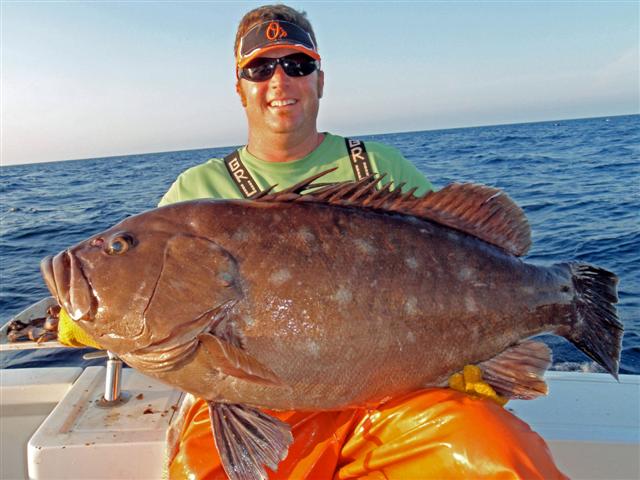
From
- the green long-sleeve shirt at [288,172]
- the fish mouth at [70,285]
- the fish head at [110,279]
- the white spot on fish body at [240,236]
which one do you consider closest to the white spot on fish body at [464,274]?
the white spot on fish body at [240,236]

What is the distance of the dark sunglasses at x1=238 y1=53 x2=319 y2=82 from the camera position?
3.67 m

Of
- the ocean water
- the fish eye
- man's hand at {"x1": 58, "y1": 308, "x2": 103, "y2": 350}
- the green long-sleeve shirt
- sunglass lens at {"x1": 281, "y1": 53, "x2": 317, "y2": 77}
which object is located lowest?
the ocean water

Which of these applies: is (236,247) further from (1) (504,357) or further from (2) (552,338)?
(2) (552,338)

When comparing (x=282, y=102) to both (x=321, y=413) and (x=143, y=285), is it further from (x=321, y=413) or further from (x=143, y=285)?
(x=321, y=413)

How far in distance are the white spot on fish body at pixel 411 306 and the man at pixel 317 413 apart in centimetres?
43

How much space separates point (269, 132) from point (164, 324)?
6.27 ft

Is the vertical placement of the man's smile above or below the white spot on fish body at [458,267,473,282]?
above

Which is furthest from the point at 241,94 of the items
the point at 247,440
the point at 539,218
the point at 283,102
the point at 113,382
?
the point at 539,218

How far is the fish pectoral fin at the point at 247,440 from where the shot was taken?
93.0 inches

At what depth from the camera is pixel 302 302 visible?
2.39 m

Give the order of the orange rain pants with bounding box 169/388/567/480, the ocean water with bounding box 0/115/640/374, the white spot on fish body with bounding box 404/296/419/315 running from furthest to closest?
the ocean water with bounding box 0/115/640/374 < the white spot on fish body with bounding box 404/296/419/315 < the orange rain pants with bounding box 169/388/567/480

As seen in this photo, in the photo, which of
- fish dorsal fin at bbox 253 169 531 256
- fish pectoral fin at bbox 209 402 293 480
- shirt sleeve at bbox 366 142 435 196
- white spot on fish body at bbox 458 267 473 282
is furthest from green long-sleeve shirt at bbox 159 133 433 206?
fish pectoral fin at bbox 209 402 293 480

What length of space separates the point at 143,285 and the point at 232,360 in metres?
0.52

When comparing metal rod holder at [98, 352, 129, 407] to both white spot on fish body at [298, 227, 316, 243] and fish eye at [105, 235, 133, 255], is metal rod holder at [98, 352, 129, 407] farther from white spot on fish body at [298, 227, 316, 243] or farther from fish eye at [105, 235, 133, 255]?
white spot on fish body at [298, 227, 316, 243]
